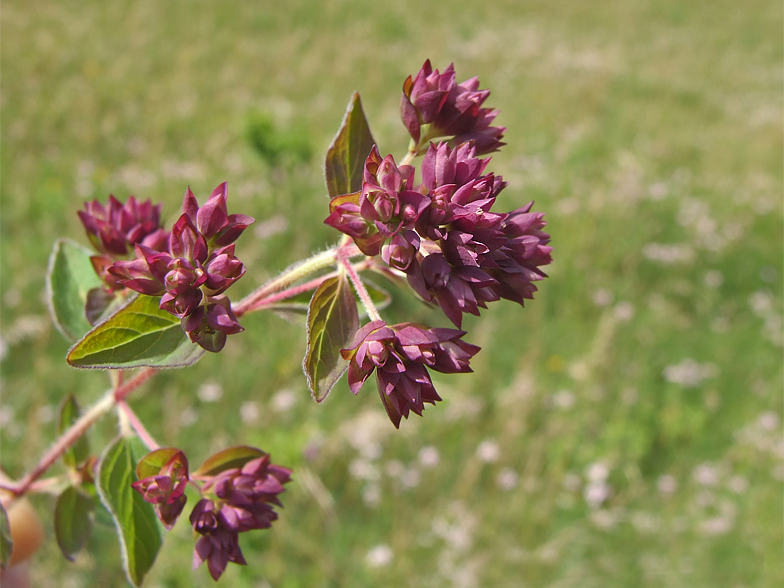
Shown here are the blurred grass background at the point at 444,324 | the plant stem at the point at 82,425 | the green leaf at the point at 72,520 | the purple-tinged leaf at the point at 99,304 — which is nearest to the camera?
the plant stem at the point at 82,425

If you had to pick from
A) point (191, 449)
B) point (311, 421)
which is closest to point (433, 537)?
point (311, 421)

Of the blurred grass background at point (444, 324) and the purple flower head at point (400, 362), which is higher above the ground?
the blurred grass background at point (444, 324)

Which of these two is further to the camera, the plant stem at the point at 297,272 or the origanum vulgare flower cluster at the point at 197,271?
the plant stem at the point at 297,272

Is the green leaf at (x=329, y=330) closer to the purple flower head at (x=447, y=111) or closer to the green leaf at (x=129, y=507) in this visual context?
the purple flower head at (x=447, y=111)

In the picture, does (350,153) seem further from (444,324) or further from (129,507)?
(444,324)

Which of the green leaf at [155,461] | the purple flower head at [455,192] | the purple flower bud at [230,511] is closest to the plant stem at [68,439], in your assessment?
the green leaf at [155,461]

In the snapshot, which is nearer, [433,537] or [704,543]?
[433,537]

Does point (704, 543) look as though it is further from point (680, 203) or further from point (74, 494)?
point (680, 203)

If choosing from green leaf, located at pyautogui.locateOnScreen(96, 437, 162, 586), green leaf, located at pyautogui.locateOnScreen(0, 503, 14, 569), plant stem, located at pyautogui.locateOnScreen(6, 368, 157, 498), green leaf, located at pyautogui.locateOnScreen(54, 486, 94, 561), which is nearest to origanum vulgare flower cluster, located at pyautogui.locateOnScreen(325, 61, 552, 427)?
plant stem, located at pyautogui.locateOnScreen(6, 368, 157, 498)
